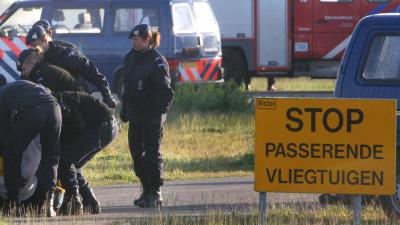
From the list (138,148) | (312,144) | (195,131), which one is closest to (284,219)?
(312,144)

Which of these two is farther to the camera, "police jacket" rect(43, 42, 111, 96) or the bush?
the bush

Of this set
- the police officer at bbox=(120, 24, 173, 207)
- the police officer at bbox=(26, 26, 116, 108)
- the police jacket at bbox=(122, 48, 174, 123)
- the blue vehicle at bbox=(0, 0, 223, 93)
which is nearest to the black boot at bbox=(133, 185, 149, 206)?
the police officer at bbox=(120, 24, 173, 207)

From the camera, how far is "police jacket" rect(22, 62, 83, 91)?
10.2 meters

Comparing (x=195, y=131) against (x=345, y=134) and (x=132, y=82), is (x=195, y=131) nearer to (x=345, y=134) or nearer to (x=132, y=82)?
(x=132, y=82)

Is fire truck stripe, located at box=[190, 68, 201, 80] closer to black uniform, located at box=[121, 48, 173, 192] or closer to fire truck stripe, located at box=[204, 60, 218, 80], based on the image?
fire truck stripe, located at box=[204, 60, 218, 80]

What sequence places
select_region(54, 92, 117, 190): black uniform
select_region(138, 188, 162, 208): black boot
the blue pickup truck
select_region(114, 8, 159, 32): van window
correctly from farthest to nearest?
1. select_region(114, 8, 159, 32): van window
2. select_region(138, 188, 162, 208): black boot
3. select_region(54, 92, 117, 190): black uniform
4. the blue pickup truck

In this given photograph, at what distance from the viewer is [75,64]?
10367 mm

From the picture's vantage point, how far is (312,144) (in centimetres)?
868

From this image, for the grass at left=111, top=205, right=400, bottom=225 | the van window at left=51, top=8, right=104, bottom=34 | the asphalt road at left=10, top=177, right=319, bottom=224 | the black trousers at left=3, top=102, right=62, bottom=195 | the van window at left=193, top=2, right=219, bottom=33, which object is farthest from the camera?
the van window at left=193, top=2, right=219, bottom=33

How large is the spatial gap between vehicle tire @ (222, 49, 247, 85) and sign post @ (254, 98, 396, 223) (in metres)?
16.6

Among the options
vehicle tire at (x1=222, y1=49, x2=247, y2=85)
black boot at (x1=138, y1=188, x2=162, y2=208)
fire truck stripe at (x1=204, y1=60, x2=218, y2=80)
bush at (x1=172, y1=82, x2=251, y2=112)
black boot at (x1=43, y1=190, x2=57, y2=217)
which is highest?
black boot at (x1=43, y1=190, x2=57, y2=217)

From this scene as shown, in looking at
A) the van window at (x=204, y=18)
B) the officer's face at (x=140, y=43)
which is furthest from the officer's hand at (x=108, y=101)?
the van window at (x=204, y=18)

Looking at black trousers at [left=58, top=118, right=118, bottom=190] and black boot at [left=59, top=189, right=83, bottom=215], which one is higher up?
black trousers at [left=58, top=118, right=118, bottom=190]

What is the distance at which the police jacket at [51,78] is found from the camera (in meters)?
10.2
